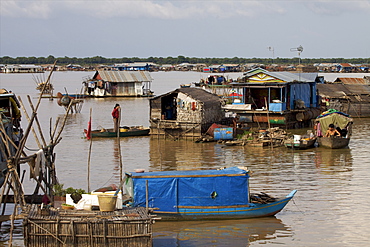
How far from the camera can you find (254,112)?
26.5 metres

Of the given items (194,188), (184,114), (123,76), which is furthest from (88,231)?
(123,76)

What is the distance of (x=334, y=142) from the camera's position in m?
21.2

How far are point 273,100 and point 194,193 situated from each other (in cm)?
1639

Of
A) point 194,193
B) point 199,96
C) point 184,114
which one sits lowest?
point 194,193

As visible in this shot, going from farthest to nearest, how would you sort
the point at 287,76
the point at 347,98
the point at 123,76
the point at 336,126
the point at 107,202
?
1. the point at 123,76
2. the point at 347,98
3. the point at 287,76
4. the point at 336,126
5. the point at 107,202

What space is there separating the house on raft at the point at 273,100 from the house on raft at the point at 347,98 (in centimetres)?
380

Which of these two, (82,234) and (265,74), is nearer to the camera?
(82,234)

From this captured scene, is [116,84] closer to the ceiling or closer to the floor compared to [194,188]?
closer to the ceiling

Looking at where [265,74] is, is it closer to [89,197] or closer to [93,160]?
[93,160]

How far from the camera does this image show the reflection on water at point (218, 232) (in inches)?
433

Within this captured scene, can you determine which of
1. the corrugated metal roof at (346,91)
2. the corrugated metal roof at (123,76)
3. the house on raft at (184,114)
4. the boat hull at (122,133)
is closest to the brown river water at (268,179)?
the boat hull at (122,133)

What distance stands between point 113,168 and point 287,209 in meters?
6.84

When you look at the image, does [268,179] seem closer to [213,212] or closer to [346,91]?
[213,212]

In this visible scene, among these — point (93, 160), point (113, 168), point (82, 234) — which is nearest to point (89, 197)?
point (82, 234)
